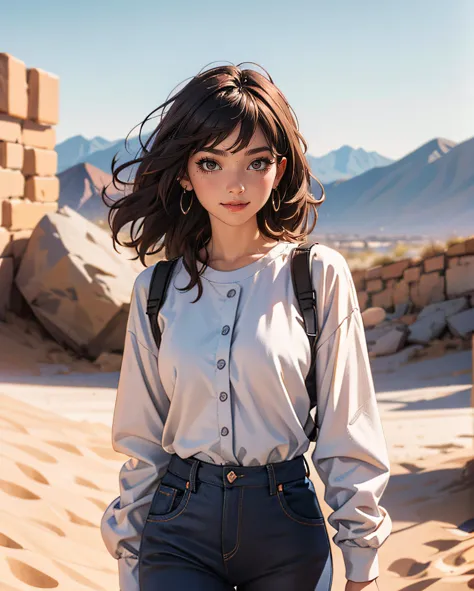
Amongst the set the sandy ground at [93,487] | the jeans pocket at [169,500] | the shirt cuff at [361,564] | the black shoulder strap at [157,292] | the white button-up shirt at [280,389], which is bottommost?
the sandy ground at [93,487]

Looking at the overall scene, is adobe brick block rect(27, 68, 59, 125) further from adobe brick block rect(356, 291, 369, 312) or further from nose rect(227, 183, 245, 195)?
nose rect(227, 183, 245, 195)

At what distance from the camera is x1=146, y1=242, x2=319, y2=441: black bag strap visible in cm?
184

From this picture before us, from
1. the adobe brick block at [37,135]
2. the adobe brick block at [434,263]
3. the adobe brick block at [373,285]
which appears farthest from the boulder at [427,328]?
the adobe brick block at [37,135]

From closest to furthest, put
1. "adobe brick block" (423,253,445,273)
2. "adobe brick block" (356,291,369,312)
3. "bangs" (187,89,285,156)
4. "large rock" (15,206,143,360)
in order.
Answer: "bangs" (187,89,285,156)
"large rock" (15,206,143,360)
"adobe brick block" (423,253,445,273)
"adobe brick block" (356,291,369,312)

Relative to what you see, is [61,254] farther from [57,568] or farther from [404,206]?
[404,206]

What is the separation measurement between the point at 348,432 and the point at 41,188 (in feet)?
28.9

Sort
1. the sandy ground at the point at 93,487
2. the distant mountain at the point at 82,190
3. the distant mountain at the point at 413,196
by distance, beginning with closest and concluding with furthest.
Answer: the sandy ground at the point at 93,487 < the distant mountain at the point at 82,190 < the distant mountain at the point at 413,196

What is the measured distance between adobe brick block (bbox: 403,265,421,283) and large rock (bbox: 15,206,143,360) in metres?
6.00

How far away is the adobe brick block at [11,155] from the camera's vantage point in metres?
9.20

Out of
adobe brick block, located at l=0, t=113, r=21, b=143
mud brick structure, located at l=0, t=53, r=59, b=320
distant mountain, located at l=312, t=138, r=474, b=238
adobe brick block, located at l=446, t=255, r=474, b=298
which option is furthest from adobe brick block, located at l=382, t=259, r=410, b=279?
distant mountain, located at l=312, t=138, r=474, b=238

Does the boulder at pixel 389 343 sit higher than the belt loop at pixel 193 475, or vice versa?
the belt loop at pixel 193 475

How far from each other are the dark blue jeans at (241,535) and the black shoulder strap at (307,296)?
0.20 m

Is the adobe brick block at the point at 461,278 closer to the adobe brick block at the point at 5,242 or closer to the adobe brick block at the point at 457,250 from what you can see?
the adobe brick block at the point at 457,250

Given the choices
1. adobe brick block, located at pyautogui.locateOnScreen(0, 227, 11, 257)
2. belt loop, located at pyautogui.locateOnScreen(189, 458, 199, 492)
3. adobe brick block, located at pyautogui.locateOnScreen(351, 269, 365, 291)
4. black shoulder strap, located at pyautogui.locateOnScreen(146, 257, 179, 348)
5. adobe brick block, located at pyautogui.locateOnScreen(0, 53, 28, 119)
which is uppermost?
adobe brick block, located at pyautogui.locateOnScreen(0, 53, 28, 119)
